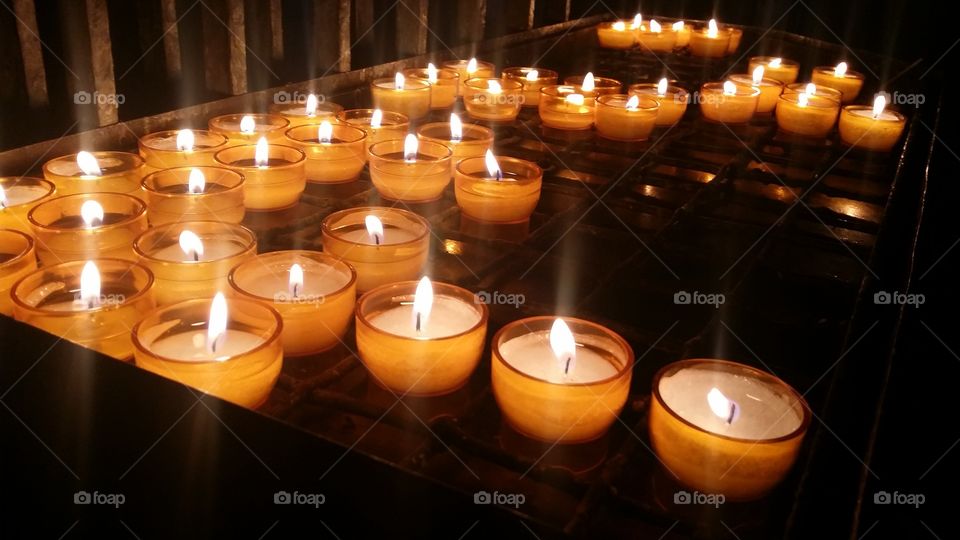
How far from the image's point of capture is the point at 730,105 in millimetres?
3865

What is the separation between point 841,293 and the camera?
228 centimetres

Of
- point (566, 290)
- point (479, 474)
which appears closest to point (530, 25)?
point (566, 290)

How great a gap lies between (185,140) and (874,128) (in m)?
3.01

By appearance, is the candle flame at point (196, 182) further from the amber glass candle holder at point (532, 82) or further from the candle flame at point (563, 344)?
the amber glass candle holder at point (532, 82)

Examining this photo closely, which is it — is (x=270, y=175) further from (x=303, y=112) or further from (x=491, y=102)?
(x=491, y=102)

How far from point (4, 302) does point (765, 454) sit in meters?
1.76

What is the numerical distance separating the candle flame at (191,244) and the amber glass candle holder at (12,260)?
36 cm

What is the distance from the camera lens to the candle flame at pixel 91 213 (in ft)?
7.15

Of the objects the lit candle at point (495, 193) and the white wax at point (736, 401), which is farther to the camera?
the lit candle at point (495, 193)

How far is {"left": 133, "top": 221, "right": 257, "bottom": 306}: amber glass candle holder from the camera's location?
6.37 ft

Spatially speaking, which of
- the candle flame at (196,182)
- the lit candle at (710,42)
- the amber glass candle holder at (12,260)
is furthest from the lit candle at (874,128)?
the amber glass candle holder at (12,260)

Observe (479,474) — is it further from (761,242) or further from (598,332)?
(761,242)

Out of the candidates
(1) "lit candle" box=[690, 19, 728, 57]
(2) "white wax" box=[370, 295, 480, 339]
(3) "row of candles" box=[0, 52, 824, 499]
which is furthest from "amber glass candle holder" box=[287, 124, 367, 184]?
(1) "lit candle" box=[690, 19, 728, 57]

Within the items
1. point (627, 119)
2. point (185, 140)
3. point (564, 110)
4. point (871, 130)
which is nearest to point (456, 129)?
point (564, 110)
